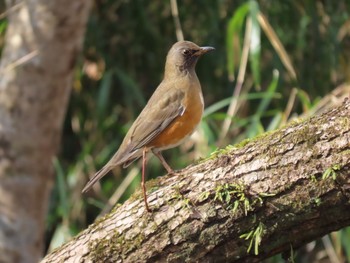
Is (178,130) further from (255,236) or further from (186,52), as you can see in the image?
(255,236)

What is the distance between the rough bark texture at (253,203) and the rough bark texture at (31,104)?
2.48 m

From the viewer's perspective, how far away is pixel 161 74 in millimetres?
8164

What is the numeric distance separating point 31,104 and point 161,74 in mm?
2508

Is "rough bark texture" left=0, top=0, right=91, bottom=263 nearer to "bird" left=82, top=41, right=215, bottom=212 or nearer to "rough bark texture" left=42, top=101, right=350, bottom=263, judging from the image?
"bird" left=82, top=41, right=215, bottom=212

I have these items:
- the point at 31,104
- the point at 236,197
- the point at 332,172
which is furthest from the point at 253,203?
the point at 31,104

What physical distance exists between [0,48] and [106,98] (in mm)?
1183

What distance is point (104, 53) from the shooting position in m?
7.72

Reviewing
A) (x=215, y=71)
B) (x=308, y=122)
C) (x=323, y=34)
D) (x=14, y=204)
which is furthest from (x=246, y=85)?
(x=308, y=122)

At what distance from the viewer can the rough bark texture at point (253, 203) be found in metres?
3.28

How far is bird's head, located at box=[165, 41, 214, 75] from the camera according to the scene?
17.9ft

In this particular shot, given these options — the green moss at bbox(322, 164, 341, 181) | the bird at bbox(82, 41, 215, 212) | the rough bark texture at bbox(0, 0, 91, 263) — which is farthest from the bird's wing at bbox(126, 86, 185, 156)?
the green moss at bbox(322, 164, 341, 181)

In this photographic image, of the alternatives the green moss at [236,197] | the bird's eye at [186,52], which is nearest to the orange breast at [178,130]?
the bird's eye at [186,52]

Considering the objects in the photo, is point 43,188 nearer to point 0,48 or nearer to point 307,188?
point 0,48

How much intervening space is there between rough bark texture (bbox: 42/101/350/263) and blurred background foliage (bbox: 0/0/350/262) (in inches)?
135
